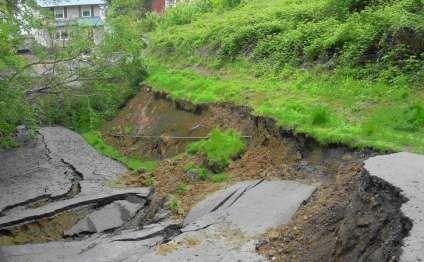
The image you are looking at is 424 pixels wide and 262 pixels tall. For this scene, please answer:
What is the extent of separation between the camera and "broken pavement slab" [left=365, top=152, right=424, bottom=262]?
577cm

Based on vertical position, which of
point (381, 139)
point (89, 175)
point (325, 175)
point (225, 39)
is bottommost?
point (89, 175)

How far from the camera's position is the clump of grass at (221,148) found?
13648 mm

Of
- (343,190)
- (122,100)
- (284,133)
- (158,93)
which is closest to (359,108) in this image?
(284,133)

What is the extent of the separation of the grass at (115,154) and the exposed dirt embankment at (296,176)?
372mm

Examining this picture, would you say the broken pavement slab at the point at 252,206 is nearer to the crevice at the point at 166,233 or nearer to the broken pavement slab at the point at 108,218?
the crevice at the point at 166,233

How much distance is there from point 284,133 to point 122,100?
13.1 metres

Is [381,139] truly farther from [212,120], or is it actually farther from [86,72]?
[86,72]

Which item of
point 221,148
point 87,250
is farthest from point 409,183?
point 221,148

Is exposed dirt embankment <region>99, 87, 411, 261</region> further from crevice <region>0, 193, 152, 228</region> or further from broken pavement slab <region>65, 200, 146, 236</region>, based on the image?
crevice <region>0, 193, 152, 228</region>

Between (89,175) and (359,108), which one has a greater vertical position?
(359,108)

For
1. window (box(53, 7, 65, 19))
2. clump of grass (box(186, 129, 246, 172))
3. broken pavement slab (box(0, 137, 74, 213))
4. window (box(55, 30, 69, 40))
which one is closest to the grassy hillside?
clump of grass (box(186, 129, 246, 172))

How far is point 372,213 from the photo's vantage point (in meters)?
7.09

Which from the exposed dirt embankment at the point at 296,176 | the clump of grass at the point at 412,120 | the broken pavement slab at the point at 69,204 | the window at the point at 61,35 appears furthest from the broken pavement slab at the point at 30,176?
the clump of grass at the point at 412,120

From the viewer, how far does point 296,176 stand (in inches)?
458
